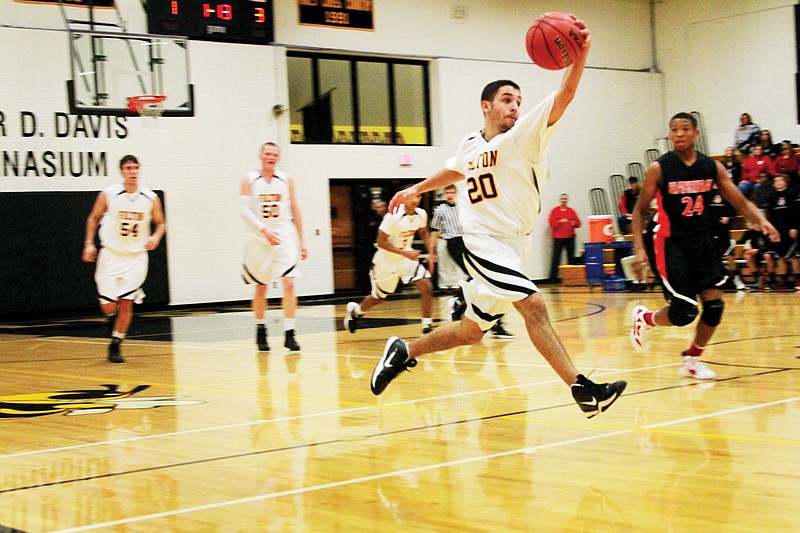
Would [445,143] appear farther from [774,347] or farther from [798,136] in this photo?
[774,347]

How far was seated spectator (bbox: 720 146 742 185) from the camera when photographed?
1962 cm

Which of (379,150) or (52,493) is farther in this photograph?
(379,150)

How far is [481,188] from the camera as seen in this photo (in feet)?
17.3

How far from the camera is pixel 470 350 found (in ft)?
29.9

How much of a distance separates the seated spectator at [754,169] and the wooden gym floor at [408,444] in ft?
32.1

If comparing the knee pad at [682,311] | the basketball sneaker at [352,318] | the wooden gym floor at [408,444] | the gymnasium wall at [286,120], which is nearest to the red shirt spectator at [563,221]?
the gymnasium wall at [286,120]

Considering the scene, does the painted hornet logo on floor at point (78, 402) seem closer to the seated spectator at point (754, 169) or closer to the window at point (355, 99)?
the window at point (355, 99)

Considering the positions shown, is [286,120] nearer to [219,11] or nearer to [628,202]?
[219,11]

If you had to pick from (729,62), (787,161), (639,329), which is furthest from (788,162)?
(639,329)

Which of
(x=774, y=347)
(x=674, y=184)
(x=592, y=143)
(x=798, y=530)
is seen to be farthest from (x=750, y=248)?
(x=798, y=530)

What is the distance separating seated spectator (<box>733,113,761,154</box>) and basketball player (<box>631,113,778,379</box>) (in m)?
15.0

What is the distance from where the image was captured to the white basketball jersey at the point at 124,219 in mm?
9562

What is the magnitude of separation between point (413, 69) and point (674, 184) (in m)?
15.1

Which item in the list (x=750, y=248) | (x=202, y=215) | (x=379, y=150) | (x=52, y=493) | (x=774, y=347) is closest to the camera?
(x=52, y=493)
